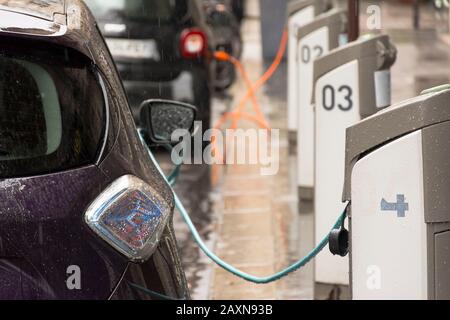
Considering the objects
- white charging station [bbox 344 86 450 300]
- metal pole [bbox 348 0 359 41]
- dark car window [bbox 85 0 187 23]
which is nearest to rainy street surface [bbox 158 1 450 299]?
dark car window [bbox 85 0 187 23]

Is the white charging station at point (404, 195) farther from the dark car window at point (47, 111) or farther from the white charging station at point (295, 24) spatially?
the white charging station at point (295, 24)

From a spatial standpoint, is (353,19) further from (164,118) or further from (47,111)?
(47,111)

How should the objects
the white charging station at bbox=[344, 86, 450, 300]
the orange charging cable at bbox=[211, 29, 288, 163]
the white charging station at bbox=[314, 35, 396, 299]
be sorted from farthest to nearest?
the orange charging cable at bbox=[211, 29, 288, 163], the white charging station at bbox=[314, 35, 396, 299], the white charging station at bbox=[344, 86, 450, 300]

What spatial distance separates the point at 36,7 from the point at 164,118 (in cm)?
102

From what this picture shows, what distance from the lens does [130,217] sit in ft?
12.2

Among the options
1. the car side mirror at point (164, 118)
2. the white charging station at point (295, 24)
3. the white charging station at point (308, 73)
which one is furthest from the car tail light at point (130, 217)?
the white charging station at point (295, 24)

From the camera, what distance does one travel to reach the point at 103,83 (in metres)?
3.95

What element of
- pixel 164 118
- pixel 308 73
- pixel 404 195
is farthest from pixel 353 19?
pixel 404 195

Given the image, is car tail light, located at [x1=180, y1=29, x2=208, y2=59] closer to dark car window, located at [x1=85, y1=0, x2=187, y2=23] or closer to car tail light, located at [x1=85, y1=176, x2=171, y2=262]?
dark car window, located at [x1=85, y1=0, x2=187, y2=23]

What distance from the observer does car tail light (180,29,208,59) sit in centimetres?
1208

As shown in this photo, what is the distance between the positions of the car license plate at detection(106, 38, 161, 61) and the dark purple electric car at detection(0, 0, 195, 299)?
7.79m

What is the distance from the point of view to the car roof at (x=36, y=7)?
3.90 meters

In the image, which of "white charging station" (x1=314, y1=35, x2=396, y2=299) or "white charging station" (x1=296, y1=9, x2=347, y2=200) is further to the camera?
"white charging station" (x1=296, y1=9, x2=347, y2=200)
